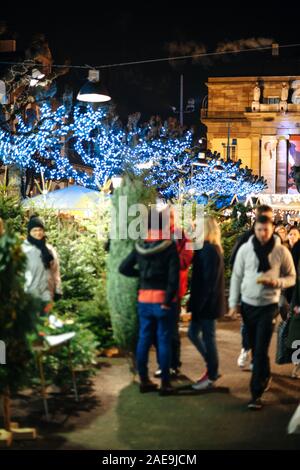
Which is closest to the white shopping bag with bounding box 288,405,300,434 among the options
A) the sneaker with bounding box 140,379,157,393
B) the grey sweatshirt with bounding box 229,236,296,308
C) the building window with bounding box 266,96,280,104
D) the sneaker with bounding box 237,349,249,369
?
the grey sweatshirt with bounding box 229,236,296,308

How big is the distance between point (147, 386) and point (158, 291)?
1113mm

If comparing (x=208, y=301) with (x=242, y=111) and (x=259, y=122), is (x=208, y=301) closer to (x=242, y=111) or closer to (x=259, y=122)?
(x=259, y=122)

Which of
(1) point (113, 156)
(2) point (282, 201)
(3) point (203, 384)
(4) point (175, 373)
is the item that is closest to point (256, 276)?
(3) point (203, 384)

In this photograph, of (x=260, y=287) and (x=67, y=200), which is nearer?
(x=260, y=287)

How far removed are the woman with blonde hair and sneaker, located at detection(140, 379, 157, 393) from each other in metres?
0.47

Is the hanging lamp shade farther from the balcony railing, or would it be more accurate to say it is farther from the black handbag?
the balcony railing

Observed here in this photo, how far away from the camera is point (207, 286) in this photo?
783 cm

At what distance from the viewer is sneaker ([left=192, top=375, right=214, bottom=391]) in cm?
788

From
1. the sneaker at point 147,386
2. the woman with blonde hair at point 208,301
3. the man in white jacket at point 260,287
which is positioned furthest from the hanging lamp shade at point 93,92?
the sneaker at point 147,386

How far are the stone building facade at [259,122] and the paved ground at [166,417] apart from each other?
64.9 m

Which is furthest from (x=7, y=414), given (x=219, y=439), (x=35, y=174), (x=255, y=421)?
(x=35, y=174)

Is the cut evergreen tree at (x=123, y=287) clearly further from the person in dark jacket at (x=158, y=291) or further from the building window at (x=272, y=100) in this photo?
the building window at (x=272, y=100)

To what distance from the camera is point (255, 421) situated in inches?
264

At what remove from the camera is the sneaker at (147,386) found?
773cm
